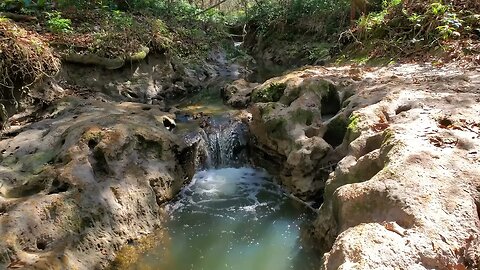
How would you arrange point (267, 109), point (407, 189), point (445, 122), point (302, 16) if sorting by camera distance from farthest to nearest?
point (302, 16), point (267, 109), point (445, 122), point (407, 189)

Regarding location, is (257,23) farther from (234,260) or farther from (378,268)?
(378,268)

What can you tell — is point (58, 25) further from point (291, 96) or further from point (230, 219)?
point (230, 219)

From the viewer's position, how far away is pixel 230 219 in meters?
6.28

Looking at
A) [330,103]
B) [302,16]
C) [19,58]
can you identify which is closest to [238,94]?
[330,103]

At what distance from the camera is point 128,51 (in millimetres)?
11094

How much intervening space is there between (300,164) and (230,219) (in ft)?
4.69

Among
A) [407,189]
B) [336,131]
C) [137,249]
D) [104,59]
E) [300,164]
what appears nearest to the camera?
[407,189]

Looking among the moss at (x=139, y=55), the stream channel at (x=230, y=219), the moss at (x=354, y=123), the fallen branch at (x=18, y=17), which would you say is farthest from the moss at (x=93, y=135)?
the fallen branch at (x=18, y=17)

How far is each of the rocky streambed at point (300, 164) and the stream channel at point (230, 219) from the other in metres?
0.13

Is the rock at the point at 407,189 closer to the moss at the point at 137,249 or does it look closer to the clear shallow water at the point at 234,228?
the clear shallow water at the point at 234,228

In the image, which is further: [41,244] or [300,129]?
[300,129]

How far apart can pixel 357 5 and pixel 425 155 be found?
32.4ft

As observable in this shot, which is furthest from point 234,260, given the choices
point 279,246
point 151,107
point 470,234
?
point 151,107

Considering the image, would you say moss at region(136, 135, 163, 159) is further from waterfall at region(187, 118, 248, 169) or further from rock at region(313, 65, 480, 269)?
rock at region(313, 65, 480, 269)
